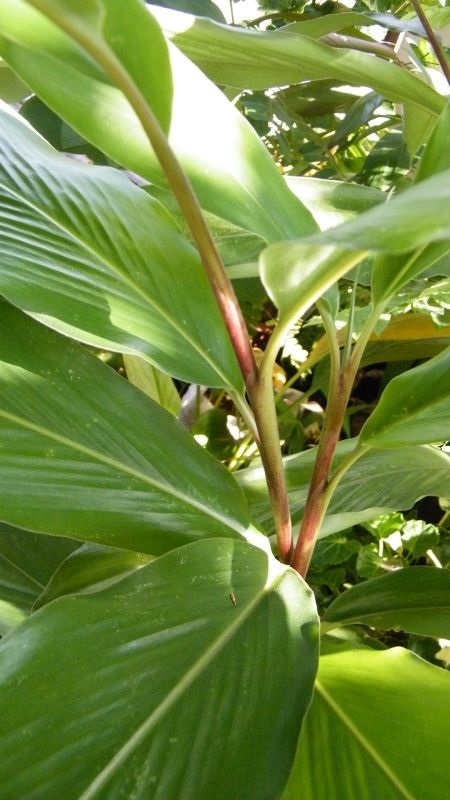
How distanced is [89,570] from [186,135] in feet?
1.16

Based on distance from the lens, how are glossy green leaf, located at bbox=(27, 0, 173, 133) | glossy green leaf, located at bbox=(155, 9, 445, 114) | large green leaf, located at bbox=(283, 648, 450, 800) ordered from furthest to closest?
1. glossy green leaf, located at bbox=(155, 9, 445, 114)
2. large green leaf, located at bbox=(283, 648, 450, 800)
3. glossy green leaf, located at bbox=(27, 0, 173, 133)

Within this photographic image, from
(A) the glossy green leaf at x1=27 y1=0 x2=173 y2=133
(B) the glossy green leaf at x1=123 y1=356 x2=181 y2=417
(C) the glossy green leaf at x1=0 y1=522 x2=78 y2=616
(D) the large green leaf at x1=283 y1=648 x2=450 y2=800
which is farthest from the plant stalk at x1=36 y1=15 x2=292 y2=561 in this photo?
(B) the glossy green leaf at x1=123 y1=356 x2=181 y2=417

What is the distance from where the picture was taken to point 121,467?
524 millimetres

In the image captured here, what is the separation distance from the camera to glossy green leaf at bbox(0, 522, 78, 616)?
69 cm

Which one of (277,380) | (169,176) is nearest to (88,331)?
(169,176)

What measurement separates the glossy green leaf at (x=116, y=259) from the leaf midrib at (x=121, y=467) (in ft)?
0.26

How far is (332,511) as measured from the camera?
2.24ft

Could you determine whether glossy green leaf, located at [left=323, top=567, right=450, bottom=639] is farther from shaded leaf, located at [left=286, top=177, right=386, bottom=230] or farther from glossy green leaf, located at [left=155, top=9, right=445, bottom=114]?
glossy green leaf, located at [left=155, top=9, right=445, bottom=114]

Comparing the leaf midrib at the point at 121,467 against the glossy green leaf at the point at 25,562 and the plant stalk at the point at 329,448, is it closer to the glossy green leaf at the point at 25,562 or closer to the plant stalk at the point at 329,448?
the plant stalk at the point at 329,448

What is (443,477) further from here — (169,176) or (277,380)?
(277,380)

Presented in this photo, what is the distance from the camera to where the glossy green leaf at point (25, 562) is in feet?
2.27

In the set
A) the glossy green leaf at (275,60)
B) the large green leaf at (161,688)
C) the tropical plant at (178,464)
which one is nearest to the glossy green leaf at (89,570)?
the tropical plant at (178,464)

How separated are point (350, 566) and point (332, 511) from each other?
1.36 feet

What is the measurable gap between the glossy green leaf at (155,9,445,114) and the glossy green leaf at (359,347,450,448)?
0.34 m
